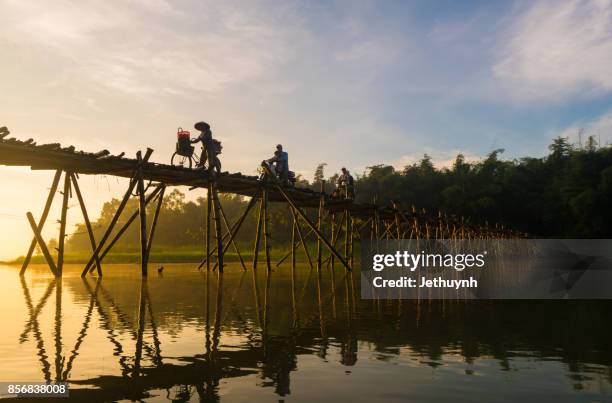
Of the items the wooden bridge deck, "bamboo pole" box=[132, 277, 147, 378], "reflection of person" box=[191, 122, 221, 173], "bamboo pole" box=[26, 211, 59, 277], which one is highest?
"reflection of person" box=[191, 122, 221, 173]

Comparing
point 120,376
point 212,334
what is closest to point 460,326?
point 212,334

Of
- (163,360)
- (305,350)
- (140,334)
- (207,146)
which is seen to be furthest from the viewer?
(207,146)

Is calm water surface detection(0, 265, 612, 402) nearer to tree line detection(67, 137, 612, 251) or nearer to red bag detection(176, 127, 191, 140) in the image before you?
red bag detection(176, 127, 191, 140)

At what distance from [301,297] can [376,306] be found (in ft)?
6.88

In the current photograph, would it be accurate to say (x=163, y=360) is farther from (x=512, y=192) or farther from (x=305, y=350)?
(x=512, y=192)

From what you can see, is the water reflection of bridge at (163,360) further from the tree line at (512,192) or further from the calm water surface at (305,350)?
the tree line at (512,192)

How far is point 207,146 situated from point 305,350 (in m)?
13.6

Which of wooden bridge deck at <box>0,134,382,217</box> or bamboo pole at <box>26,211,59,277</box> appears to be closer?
wooden bridge deck at <box>0,134,382,217</box>

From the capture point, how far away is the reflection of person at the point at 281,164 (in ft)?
74.5

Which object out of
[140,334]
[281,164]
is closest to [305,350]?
[140,334]

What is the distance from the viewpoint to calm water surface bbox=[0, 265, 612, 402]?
16.0 feet

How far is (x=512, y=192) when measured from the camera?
211ft

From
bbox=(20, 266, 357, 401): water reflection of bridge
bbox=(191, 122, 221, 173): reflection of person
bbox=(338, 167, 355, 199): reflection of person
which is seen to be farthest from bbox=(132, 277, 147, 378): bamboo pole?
bbox=(338, 167, 355, 199): reflection of person

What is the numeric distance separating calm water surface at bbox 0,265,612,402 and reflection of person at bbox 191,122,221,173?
27.4 ft
